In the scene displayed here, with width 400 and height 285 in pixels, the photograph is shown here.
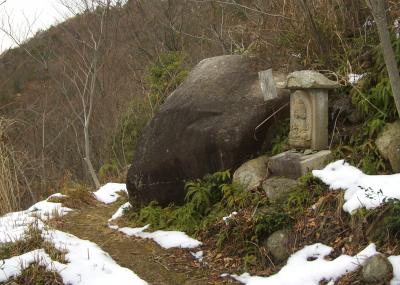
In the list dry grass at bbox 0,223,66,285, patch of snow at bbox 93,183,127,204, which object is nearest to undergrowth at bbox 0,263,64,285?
dry grass at bbox 0,223,66,285

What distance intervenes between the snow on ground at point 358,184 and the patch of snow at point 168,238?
58.6 inches

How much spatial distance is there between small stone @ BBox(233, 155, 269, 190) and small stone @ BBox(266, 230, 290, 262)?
0.89 metres

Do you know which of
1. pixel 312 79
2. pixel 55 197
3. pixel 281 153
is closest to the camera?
pixel 312 79

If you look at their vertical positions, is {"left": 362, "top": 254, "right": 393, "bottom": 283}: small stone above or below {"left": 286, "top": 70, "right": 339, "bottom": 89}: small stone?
below

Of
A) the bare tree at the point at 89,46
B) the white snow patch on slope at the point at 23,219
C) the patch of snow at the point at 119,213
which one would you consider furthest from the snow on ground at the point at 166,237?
the bare tree at the point at 89,46

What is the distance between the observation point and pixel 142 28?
15703 mm

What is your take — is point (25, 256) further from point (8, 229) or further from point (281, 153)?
point (281, 153)

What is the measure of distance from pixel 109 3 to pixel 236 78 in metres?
8.51

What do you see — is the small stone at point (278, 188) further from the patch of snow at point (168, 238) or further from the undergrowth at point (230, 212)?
the patch of snow at point (168, 238)

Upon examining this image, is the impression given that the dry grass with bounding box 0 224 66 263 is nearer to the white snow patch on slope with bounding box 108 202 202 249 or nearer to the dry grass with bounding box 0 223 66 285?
the dry grass with bounding box 0 223 66 285

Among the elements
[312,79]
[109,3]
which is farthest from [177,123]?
[109,3]

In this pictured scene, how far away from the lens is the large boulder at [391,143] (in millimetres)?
4176

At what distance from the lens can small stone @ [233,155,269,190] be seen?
5.04 metres

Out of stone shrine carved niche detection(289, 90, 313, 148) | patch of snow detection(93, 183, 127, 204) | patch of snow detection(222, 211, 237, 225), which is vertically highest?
stone shrine carved niche detection(289, 90, 313, 148)
